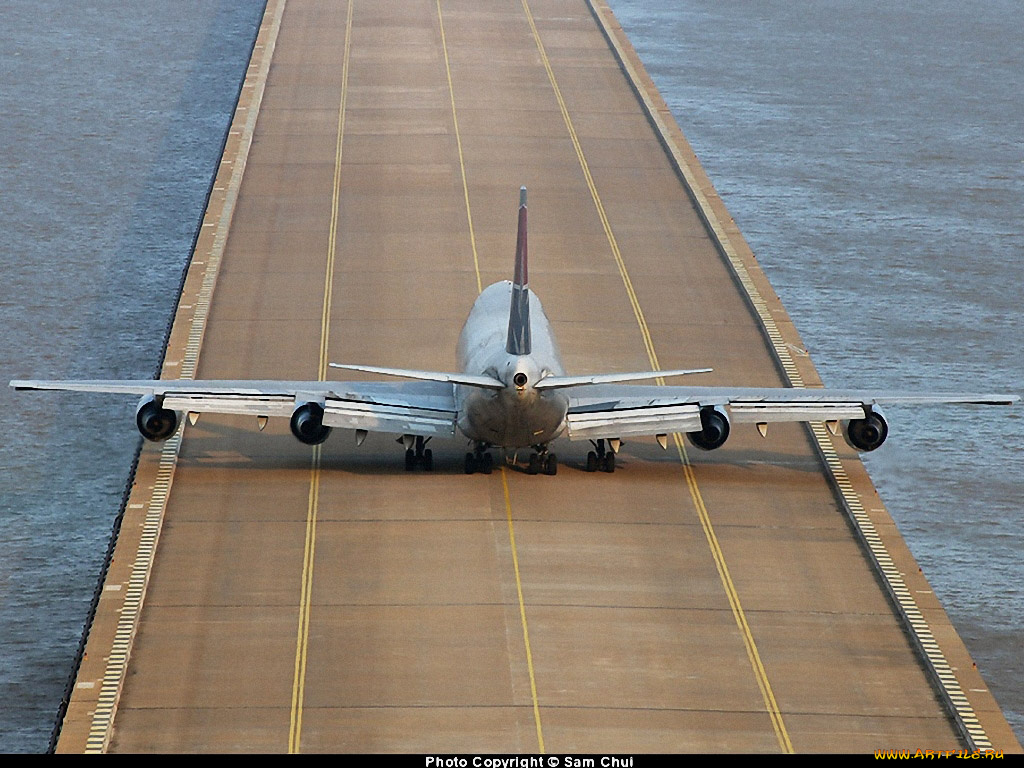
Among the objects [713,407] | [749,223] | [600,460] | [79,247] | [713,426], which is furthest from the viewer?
[749,223]

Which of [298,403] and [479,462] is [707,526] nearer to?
[479,462]

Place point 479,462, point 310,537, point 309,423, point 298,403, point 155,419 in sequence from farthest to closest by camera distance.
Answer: point 479,462 < point 155,419 < point 298,403 < point 309,423 < point 310,537

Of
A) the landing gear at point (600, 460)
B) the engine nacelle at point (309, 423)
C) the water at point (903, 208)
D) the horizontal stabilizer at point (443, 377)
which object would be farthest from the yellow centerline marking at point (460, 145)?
the horizontal stabilizer at point (443, 377)

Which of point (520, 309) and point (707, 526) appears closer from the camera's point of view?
point (520, 309)

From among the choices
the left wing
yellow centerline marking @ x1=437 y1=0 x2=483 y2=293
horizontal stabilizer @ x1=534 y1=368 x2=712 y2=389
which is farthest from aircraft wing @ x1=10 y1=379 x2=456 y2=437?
yellow centerline marking @ x1=437 y1=0 x2=483 y2=293

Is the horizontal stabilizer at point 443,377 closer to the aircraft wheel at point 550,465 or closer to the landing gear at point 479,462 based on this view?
the landing gear at point 479,462

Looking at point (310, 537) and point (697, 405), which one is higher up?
point (697, 405)

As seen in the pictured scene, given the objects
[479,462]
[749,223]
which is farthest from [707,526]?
[749,223]

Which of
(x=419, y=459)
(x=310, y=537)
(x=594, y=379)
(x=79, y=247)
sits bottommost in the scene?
(x=79, y=247)
